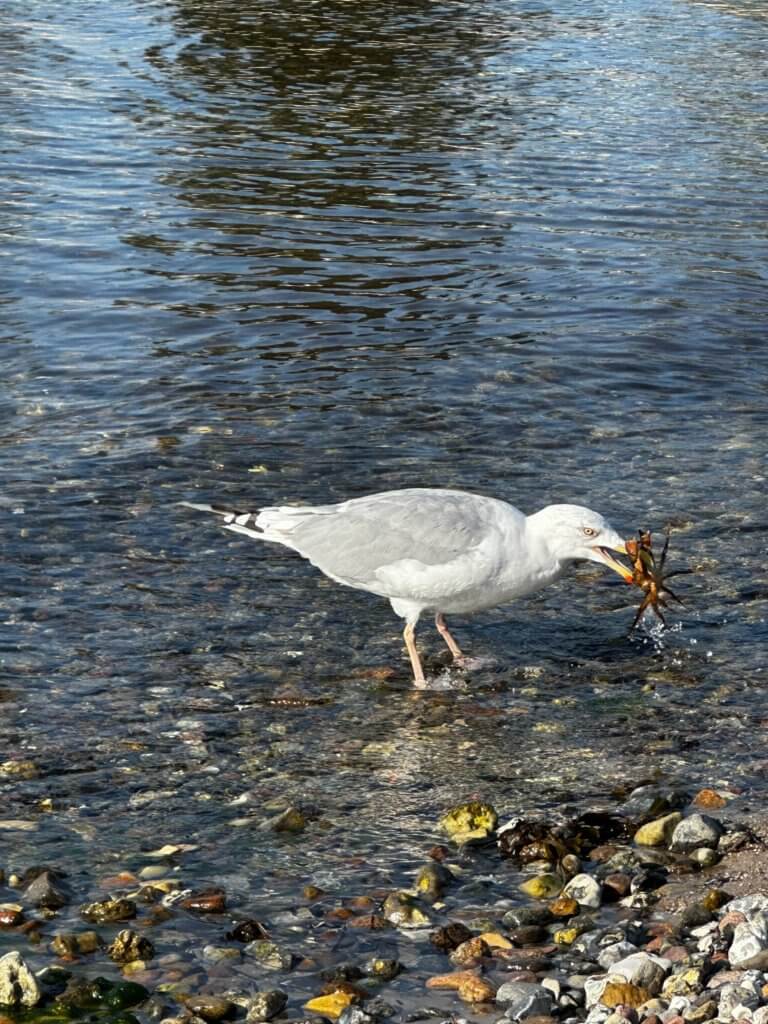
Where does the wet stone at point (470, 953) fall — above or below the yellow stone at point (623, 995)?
below

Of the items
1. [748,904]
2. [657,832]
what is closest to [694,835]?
[657,832]

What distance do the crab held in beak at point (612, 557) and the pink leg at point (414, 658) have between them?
1091mm

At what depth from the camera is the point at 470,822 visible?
7.30 metres

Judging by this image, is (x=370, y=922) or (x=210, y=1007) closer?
(x=210, y=1007)

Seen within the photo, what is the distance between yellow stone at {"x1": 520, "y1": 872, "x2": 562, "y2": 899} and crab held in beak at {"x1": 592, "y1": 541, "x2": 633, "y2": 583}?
2.37 meters

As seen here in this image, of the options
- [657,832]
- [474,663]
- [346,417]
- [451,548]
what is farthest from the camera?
[346,417]

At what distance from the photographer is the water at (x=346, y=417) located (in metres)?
7.99

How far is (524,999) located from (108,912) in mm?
1745

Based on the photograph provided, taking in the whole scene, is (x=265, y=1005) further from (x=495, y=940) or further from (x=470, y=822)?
(x=470, y=822)

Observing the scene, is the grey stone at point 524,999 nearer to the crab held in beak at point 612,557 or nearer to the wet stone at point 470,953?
the wet stone at point 470,953

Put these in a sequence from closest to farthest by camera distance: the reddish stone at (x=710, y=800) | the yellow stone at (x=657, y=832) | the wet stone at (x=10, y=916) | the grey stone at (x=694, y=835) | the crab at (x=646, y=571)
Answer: the wet stone at (x=10, y=916), the grey stone at (x=694, y=835), the yellow stone at (x=657, y=832), the reddish stone at (x=710, y=800), the crab at (x=646, y=571)

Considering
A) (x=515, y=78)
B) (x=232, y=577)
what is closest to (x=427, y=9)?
(x=515, y=78)

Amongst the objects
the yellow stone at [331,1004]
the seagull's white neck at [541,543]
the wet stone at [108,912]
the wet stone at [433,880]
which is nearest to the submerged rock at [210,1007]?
the yellow stone at [331,1004]

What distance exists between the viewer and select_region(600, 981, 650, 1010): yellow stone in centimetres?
570
